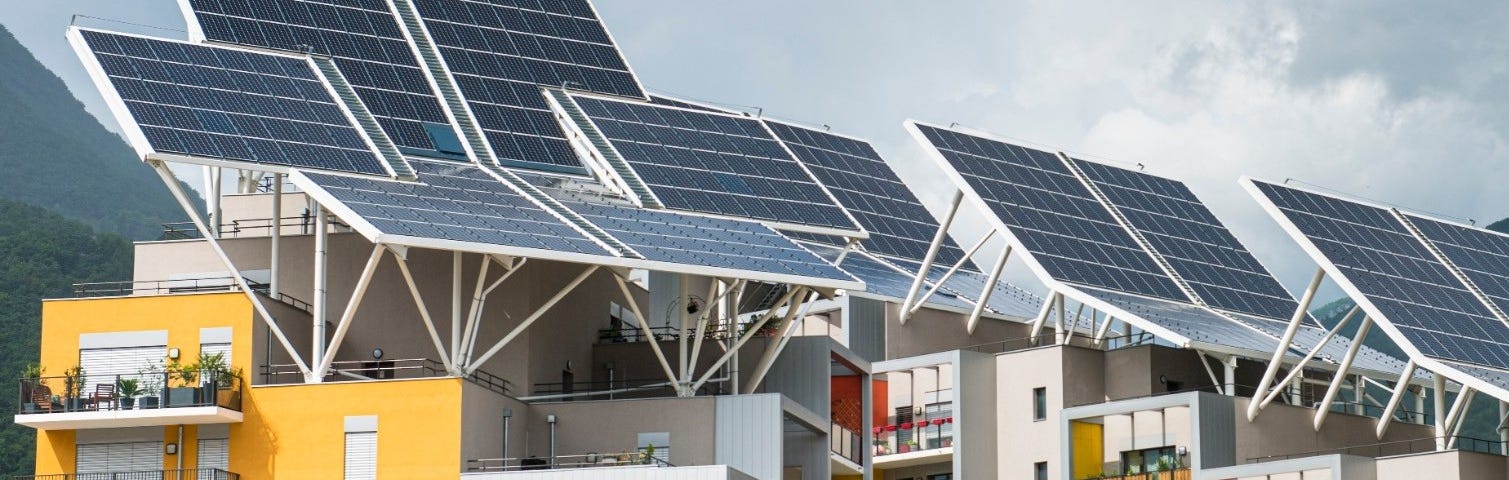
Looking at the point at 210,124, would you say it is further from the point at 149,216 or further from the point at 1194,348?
the point at 149,216

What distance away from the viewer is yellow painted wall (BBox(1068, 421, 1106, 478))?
79.7 metres

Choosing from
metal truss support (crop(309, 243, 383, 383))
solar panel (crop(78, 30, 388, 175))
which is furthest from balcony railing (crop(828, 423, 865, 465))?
metal truss support (crop(309, 243, 383, 383))

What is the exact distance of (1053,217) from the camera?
278ft

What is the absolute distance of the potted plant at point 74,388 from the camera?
62594mm

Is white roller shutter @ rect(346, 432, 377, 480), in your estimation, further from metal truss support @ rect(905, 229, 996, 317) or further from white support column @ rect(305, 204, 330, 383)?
metal truss support @ rect(905, 229, 996, 317)

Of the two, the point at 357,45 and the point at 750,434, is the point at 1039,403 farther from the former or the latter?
the point at 357,45

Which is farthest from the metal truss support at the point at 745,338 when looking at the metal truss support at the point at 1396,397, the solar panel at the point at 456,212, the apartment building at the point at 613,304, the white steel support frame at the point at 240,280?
the metal truss support at the point at 1396,397

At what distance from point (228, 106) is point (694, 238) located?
14144mm

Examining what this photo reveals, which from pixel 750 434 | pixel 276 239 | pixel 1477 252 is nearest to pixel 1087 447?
pixel 750 434

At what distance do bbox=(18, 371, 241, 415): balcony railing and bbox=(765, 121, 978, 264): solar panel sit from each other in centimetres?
3692

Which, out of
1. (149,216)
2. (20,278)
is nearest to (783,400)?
(20,278)

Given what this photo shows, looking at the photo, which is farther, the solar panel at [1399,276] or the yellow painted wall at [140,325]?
the solar panel at [1399,276]

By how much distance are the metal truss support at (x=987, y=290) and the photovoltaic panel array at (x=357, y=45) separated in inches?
861

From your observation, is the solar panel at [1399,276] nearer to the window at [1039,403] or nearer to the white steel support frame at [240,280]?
the window at [1039,403]
